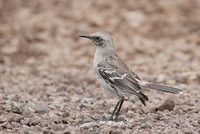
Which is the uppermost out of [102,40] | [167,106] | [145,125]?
[102,40]

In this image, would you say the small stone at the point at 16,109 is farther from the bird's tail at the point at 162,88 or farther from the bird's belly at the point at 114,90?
the bird's tail at the point at 162,88

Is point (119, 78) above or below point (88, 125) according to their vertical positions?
above

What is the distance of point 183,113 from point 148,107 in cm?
75

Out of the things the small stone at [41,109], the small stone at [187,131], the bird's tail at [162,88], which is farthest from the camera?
the small stone at [41,109]

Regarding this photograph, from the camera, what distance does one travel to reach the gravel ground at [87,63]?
10.6m

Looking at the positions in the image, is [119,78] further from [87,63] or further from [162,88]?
[87,63]

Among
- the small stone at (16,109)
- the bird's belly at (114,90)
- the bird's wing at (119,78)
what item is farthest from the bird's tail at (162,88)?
the small stone at (16,109)

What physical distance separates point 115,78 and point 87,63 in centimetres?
582

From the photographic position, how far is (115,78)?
36.3ft

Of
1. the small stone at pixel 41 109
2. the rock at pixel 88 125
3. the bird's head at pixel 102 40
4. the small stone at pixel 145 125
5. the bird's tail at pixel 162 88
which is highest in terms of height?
the bird's head at pixel 102 40

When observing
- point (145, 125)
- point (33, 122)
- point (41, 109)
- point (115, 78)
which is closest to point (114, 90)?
point (115, 78)

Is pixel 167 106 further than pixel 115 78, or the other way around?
pixel 167 106

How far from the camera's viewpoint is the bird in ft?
35.6

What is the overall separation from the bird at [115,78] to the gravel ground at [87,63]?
381 millimetres
